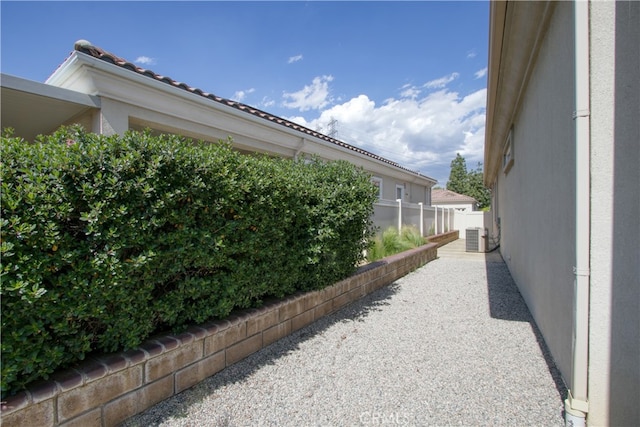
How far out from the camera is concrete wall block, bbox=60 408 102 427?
81.0 inches

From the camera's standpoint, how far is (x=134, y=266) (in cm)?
234

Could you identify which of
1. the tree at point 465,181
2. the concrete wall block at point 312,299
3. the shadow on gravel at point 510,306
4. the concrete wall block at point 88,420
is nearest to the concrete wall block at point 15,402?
the concrete wall block at point 88,420

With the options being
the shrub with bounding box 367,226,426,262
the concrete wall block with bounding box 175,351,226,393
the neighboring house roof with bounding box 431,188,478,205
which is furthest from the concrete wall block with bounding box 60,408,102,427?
the neighboring house roof with bounding box 431,188,478,205

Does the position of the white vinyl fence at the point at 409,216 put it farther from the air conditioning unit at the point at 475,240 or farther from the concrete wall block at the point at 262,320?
the concrete wall block at the point at 262,320

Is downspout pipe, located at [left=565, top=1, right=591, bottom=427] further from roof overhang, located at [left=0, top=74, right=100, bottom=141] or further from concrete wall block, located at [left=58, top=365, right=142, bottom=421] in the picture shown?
roof overhang, located at [left=0, top=74, right=100, bottom=141]

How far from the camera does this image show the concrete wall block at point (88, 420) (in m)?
2.06

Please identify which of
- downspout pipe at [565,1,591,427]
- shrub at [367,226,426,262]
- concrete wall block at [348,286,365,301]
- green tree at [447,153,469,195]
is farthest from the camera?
green tree at [447,153,469,195]

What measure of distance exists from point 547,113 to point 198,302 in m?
4.24

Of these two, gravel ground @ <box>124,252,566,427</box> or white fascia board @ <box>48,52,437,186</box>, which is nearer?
gravel ground @ <box>124,252,566,427</box>

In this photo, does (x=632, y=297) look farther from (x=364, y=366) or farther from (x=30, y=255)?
(x=30, y=255)

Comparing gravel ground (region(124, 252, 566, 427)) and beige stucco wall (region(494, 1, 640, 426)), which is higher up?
beige stucco wall (region(494, 1, 640, 426))

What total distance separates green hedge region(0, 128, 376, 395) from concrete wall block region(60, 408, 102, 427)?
0.37 meters

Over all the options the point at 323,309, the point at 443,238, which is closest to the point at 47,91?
the point at 323,309

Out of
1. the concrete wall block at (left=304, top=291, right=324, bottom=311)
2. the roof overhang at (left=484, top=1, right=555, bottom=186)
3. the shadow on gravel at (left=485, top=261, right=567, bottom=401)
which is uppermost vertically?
the roof overhang at (left=484, top=1, right=555, bottom=186)
